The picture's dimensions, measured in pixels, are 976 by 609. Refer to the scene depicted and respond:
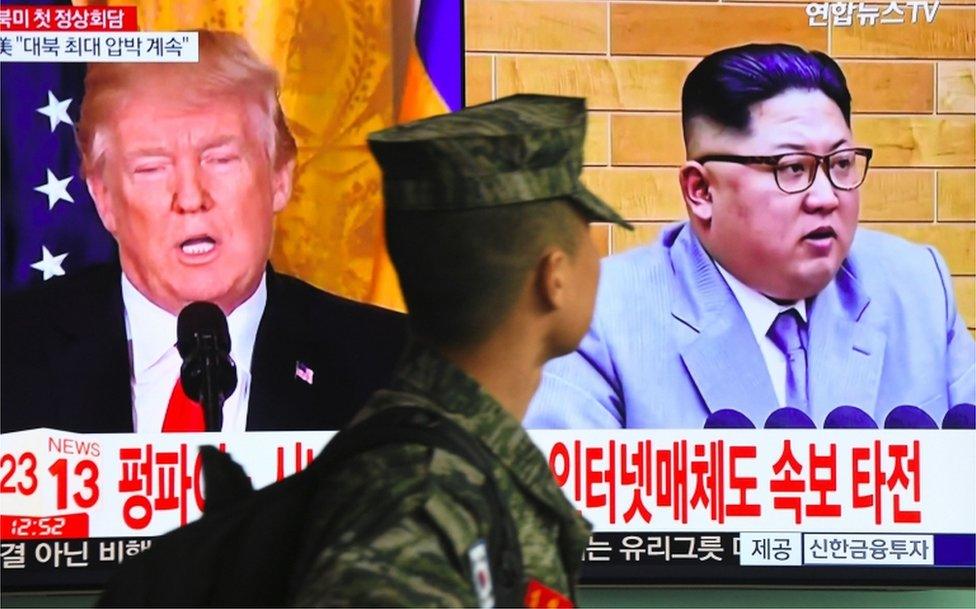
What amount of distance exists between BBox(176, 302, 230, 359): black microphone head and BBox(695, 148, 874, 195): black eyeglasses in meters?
1.35

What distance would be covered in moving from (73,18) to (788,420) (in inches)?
84.9

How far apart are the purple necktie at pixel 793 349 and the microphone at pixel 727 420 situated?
13cm

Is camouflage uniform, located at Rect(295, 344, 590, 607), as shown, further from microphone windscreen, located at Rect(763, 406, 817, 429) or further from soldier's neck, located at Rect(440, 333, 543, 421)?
microphone windscreen, located at Rect(763, 406, 817, 429)

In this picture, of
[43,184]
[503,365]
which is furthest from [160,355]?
[503,365]

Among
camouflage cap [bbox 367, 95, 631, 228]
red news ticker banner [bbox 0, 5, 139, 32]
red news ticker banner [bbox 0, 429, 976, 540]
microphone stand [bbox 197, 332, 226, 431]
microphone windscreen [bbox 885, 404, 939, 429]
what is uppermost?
red news ticker banner [bbox 0, 5, 139, 32]

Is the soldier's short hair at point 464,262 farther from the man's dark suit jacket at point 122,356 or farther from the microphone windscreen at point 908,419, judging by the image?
the microphone windscreen at point 908,419

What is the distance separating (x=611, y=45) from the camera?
12.3ft

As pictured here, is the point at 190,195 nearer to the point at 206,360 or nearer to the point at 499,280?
the point at 206,360

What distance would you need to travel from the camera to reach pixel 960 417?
12.4 feet

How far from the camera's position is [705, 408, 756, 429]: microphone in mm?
3715

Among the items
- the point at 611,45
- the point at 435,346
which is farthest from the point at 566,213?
the point at 611,45

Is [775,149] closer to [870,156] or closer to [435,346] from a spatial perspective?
[870,156]

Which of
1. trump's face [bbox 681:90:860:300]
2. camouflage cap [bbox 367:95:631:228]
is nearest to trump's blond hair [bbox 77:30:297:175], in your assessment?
trump's face [bbox 681:90:860:300]

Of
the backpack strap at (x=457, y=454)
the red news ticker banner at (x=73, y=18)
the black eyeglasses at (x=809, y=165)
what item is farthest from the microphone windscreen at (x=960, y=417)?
the backpack strap at (x=457, y=454)
